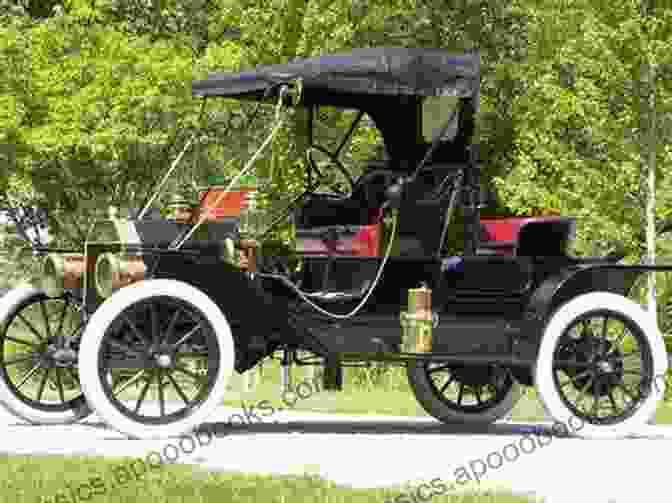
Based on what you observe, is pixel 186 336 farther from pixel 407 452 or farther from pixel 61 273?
pixel 407 452

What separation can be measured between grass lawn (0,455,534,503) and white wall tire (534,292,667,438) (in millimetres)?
3752

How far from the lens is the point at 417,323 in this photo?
1128 centimetres

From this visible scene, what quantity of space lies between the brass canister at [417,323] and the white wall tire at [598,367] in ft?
2.74

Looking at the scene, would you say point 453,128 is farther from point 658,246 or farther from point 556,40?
point 556,40

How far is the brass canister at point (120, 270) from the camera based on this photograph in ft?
35.7

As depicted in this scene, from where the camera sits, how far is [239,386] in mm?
24641

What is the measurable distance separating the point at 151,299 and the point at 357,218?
204 cm

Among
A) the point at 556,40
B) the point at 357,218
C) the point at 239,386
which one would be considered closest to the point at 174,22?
the point at 556,40

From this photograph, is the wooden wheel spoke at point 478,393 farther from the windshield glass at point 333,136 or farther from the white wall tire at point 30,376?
the white wall tire at point 30,376

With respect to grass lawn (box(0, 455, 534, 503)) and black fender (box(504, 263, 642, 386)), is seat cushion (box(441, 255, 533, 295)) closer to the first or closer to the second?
black fender (box(504, 263, 642, 386))

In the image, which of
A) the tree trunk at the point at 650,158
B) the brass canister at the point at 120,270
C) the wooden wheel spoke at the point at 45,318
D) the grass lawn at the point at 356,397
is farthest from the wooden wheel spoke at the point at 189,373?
the tree trunk at the point at 650,158

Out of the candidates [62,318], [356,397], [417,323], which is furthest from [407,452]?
[356,397]

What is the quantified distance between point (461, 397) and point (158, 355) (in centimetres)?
324

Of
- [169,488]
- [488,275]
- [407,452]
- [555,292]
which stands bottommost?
[407,452]
